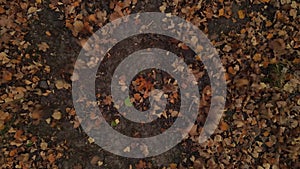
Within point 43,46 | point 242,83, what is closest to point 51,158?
point 43,46

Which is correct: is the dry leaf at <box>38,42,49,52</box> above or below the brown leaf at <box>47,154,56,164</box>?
above

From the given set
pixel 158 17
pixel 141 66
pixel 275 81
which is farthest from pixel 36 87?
pixel 275 81

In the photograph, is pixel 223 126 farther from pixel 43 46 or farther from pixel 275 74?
pixel 43 46

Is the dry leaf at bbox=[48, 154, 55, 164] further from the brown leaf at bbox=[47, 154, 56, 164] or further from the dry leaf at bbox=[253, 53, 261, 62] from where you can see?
the dry leaf at bbox=[253, 53, 261, 62]

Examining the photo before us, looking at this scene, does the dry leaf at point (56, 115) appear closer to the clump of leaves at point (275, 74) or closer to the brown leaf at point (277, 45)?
the clump of leaves at point (275, 74)

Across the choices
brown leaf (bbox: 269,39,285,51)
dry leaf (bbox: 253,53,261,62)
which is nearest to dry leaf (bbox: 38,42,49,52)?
dry leaf (bbox: 253,53,261,62)

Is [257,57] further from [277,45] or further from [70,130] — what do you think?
[70,130]

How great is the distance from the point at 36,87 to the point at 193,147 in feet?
3.54

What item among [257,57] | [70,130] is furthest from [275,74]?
[70,130]

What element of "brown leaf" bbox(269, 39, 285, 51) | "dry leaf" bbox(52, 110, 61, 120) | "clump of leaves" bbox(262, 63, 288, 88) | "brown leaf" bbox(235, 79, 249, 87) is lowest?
"dry leaf" bbox(52, 110, 61, 120)

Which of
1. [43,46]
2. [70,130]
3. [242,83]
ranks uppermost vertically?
[242,83]

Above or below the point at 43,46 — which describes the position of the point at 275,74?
above

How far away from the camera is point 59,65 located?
287 cm

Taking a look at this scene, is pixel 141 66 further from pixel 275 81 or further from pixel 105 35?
pixel 275 81
